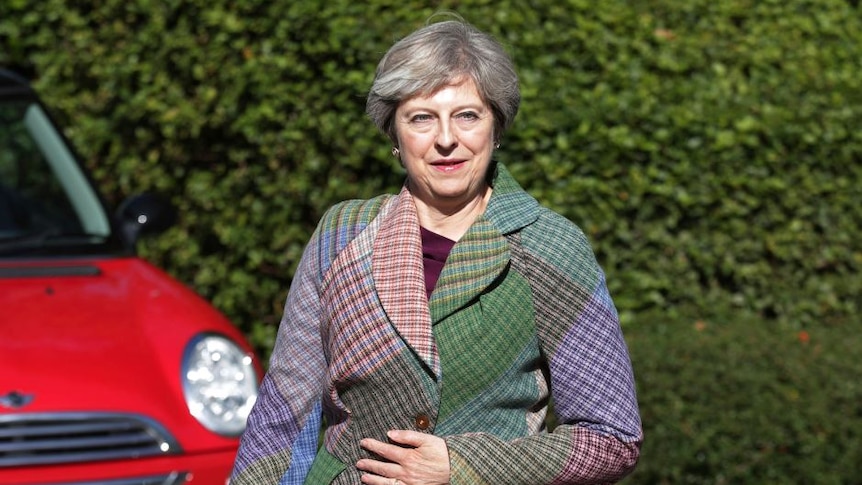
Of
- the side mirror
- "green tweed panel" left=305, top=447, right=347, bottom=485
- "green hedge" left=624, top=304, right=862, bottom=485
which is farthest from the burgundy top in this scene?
"green hedge" left=624, top=304, right=862, bottom=485

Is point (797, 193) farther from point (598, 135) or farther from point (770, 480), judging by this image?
point (770, 480)

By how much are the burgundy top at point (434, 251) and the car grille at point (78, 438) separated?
1675 millimetres

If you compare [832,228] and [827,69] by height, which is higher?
[827,69]

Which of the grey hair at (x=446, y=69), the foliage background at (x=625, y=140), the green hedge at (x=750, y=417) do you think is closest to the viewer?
the grey hair at (x=446, y=69)

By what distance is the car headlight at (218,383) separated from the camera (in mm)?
4543

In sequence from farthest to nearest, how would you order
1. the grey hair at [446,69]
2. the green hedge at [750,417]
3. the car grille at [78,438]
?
the green hedge at [750,417], the car grille at [78,438], the grey hair at [446,69]

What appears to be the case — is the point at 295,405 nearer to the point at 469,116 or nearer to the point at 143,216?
the point at 469,116

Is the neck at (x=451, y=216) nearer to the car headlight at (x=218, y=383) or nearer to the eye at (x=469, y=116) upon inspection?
the eye at (x=469, y=116)

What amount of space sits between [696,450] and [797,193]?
1517 millimetres

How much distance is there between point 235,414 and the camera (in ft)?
15.1

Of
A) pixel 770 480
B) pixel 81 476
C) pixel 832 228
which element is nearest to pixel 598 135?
pixel 832 228

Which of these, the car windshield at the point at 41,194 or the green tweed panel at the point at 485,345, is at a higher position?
the green tweed panel at the point at 485,345

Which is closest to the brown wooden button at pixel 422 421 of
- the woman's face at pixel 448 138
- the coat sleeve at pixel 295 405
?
the coat sleeve at pixel 295 405

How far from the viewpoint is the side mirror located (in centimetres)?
538
